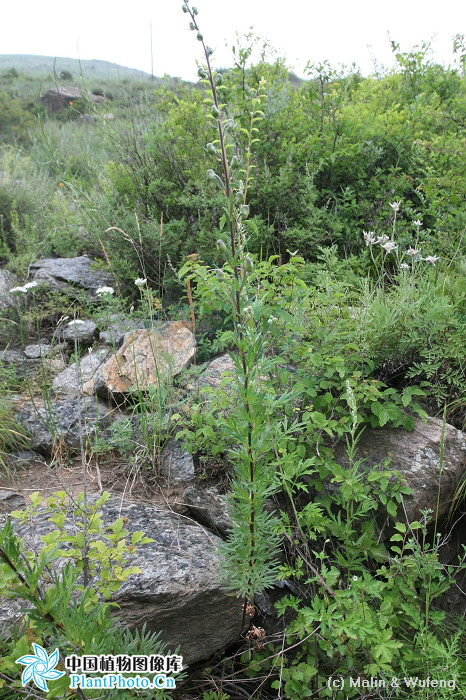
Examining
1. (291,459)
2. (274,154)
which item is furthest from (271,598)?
(274,154)

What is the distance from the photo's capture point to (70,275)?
A: 4691 mm

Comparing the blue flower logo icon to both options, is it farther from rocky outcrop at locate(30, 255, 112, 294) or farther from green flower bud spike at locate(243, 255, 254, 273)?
rocky outcrop at locate(30, 255, 112, 294)

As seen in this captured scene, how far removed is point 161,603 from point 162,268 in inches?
117

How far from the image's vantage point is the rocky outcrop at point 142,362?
3262 mm

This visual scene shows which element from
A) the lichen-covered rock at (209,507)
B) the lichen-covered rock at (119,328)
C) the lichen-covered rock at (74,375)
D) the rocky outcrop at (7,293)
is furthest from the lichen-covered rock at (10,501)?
the rocky outcrop at (7,293)

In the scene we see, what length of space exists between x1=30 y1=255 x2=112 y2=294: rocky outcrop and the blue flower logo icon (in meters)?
3.34

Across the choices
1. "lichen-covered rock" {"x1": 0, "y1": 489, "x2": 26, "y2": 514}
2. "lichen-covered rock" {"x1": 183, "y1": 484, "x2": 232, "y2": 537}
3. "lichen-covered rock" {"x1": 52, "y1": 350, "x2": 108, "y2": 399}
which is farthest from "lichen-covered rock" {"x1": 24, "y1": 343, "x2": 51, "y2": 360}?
"lichen-covered rock" {"x1": 183, "y1": 484, "x2": 232, "y2": 537}

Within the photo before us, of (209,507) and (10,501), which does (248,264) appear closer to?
(209,507)

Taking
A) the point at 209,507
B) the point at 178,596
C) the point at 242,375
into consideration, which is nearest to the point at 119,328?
the point at 209,507

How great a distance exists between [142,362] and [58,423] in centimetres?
71

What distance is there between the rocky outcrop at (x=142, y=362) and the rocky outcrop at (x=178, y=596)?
1087mm

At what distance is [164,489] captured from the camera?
112 inches

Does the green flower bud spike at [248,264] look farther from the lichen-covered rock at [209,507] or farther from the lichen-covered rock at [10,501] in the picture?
the lichen-covered rock at [10,501]

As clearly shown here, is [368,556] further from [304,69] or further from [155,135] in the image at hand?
[304,69]
